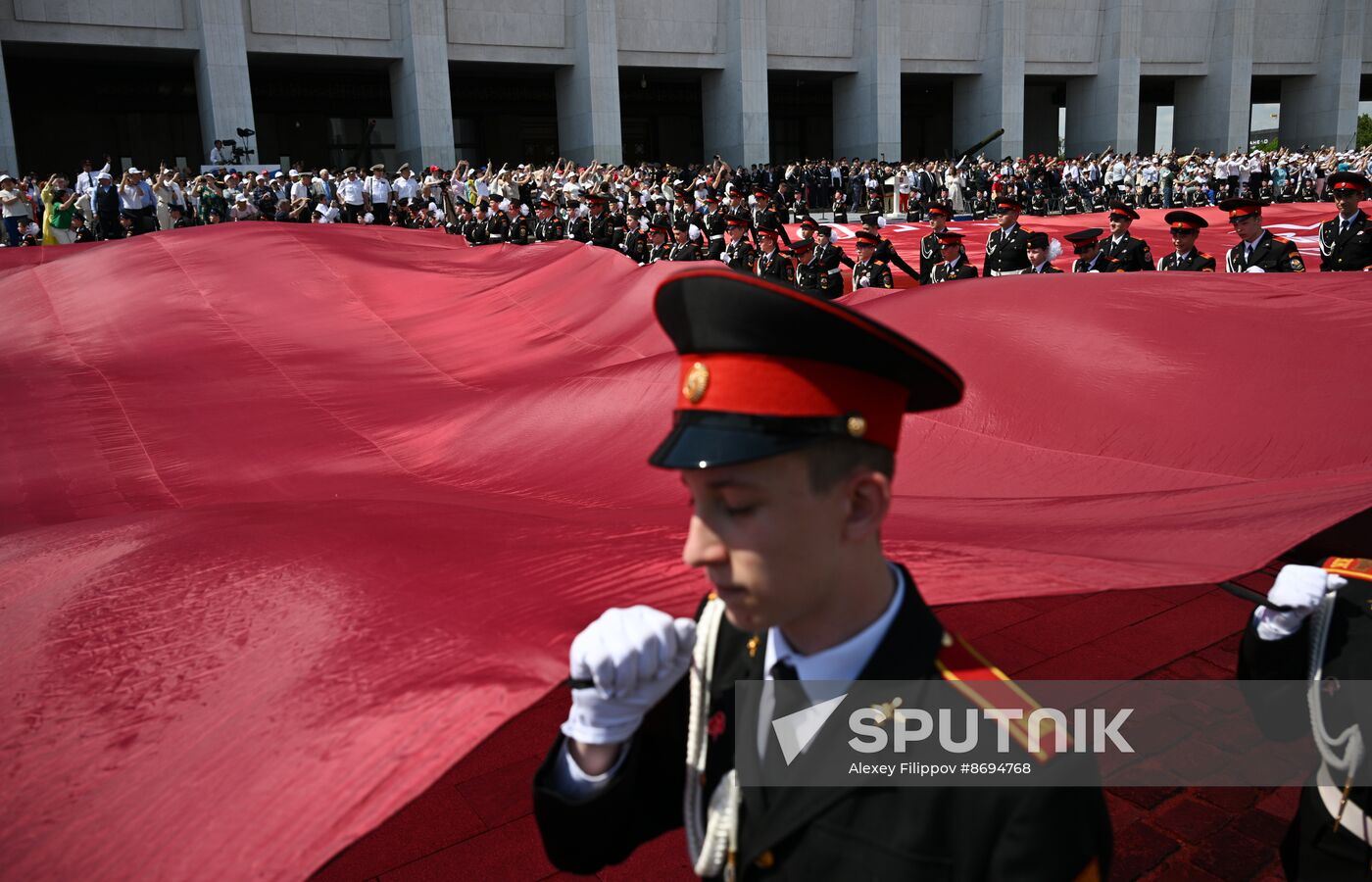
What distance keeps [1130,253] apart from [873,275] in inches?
91.7

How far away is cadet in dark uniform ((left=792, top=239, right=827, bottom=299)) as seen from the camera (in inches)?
411

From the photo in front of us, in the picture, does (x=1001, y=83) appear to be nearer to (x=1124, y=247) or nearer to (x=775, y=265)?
(x=775, y=265)

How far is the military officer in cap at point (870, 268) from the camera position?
10180 mm

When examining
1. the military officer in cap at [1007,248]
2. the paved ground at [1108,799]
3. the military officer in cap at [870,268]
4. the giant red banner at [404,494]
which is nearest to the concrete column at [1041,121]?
the military officer in cap at [1007,248]

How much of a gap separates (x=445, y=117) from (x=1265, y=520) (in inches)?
1145

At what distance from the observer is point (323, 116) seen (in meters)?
34.6

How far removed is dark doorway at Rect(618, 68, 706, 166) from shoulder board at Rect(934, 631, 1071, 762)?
1490 inches

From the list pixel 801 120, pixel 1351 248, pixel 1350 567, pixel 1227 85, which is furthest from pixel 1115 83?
pixel 1350 567

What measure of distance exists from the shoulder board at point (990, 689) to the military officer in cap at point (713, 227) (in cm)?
1153

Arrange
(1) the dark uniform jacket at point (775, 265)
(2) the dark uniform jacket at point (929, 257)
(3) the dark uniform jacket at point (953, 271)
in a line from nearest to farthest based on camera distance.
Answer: (3) the dark uniform jacket at point (953, 271), (2) the dark uniform jacket at point (929, 257), (1) the dark uniform jacket at point (775, 265)

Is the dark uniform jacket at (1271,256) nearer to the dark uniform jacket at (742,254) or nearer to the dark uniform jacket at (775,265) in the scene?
the dark uniform jacket at (775,265)

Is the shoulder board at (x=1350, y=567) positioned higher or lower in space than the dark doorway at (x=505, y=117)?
lower

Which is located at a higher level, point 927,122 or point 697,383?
point 927,122

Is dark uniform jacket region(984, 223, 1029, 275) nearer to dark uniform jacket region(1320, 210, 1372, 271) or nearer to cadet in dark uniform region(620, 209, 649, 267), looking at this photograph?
dark uniform jacket region(1320, 210, 1372, 271)
